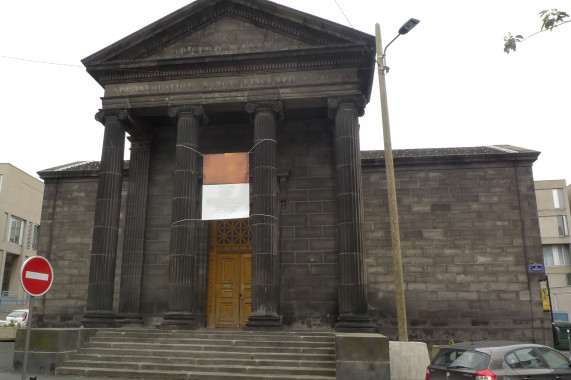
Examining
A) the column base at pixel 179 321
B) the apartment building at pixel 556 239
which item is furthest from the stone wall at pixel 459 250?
the apartment building at pixel 556 239

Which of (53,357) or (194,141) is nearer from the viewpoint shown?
(53,357)

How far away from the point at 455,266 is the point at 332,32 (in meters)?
10.0

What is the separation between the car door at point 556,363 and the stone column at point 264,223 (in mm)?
7626

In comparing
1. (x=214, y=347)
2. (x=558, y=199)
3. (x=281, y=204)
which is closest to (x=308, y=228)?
(x=281, y=204)

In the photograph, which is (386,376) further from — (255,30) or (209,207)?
(255,30)

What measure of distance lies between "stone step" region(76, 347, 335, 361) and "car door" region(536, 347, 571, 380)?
5356 mm

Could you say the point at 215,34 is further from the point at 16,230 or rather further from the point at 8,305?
the point at 16,230

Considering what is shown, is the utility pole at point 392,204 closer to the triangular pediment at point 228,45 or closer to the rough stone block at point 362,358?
the rough stone block at point 362,358

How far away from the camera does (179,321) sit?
14.9m

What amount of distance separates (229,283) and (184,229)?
341 centimetres

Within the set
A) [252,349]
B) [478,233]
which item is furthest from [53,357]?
[478,233]

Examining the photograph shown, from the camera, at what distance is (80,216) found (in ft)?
69.6

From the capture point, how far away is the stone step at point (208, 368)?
39.5ft

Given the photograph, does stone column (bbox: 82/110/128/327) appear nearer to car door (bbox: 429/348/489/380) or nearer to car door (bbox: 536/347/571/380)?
car door (bbox: 429/348/489/380)
